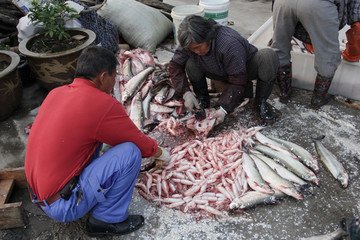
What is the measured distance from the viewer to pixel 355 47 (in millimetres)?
3875

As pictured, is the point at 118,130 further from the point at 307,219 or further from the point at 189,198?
the point at 307,219

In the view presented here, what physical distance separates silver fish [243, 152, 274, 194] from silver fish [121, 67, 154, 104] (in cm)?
190

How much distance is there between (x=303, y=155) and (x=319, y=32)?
1542 millimetres

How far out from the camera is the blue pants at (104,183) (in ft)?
7.52

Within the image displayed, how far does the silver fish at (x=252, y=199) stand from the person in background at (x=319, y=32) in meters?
1.85

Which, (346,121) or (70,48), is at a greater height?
(70,48)

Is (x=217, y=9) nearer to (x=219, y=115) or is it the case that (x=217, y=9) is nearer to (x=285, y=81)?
(x=285, y=81)

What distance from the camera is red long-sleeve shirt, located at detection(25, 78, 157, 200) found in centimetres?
211

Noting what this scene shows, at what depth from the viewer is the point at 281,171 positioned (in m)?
3.10

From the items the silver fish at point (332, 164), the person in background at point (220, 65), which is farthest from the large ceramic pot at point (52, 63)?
the silver fish at point (332, 164)

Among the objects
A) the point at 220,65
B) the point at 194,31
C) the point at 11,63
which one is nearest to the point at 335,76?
the point at 220,65

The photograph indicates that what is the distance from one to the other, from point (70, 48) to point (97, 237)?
3058 millimetres

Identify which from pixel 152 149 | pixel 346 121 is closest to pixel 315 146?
pixel 346 121

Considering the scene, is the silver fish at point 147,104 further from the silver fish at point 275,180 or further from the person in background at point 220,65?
the silver fish at point 275,180
